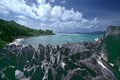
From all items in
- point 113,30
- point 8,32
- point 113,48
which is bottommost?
point 8,32

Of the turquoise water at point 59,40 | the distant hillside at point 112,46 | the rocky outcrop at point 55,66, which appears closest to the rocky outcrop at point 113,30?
the distant hillside at point 112,46

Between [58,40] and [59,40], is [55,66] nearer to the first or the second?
[58,40]

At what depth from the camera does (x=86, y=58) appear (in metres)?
4.31

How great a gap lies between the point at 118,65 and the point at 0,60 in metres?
2.82

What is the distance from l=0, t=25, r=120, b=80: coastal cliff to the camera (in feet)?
13.0

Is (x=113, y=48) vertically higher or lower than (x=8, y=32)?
higher

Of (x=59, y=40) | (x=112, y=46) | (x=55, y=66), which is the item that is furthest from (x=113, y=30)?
(x=59, y=40)

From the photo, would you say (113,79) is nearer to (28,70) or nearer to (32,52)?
(28,70)

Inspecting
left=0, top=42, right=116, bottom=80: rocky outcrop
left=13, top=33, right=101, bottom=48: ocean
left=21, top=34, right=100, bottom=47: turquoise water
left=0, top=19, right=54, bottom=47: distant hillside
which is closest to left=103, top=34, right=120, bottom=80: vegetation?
left=0, top=42, right=116, bottom=80: rocky outcrop

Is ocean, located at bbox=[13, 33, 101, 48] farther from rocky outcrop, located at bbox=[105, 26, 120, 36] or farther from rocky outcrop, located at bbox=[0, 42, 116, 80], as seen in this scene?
rocky outcrop, located at bbox=[105, 26, 120, 36]

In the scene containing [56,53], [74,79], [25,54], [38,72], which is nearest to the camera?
[74,79]

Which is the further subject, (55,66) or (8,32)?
(8,32)

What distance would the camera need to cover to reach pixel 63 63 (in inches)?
159

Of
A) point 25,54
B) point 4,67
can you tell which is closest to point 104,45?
point 25,54
